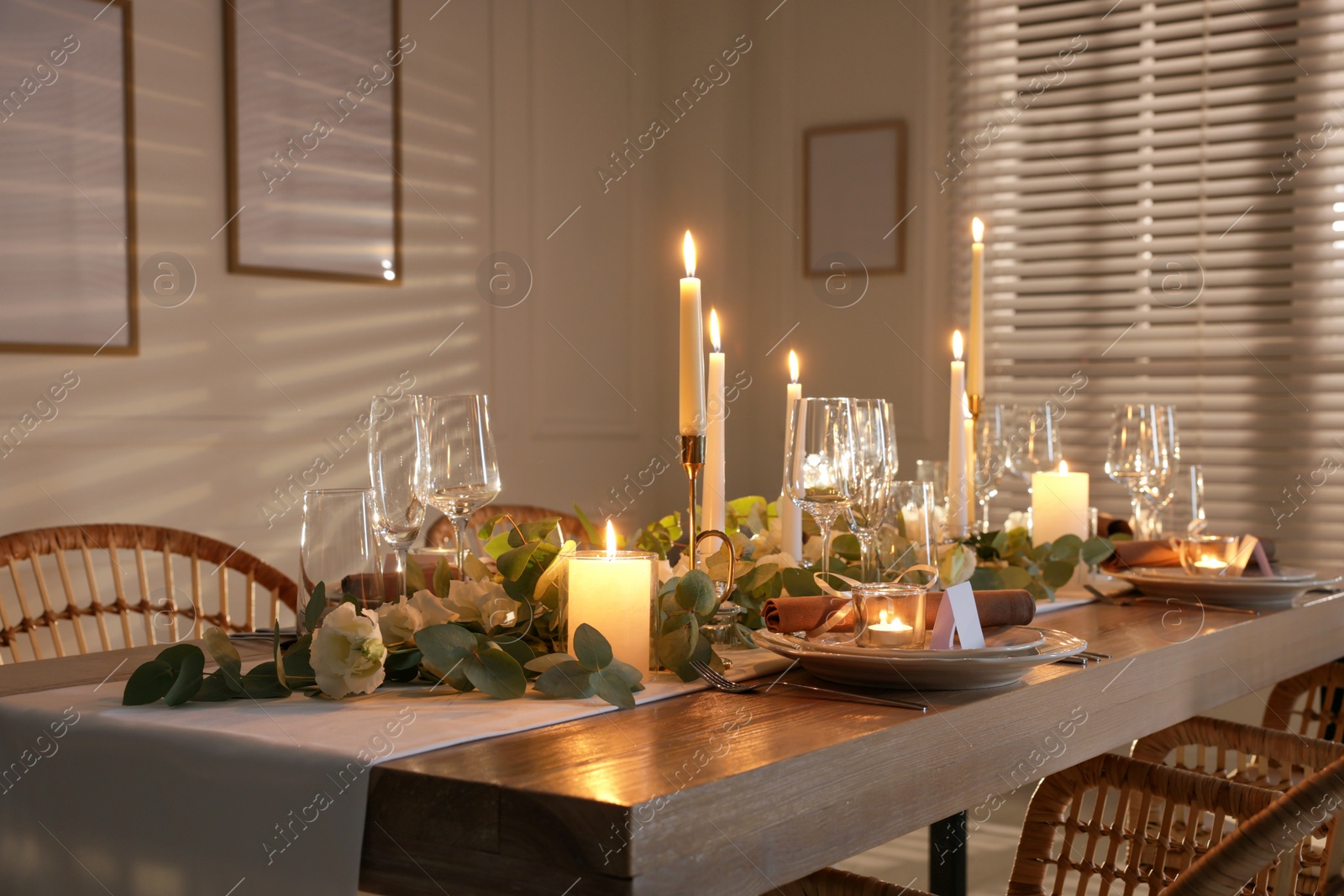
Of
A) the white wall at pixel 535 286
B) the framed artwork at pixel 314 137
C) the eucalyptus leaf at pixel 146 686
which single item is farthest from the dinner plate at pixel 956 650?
the framed artwork at pixel 314 137

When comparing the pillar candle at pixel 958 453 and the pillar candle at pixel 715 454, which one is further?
the pillar candle at pixel 958 453

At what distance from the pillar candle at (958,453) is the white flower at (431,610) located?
0.77m

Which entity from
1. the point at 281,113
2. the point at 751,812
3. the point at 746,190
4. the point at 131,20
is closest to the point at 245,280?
the point at 281,113

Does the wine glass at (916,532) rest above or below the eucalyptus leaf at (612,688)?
above

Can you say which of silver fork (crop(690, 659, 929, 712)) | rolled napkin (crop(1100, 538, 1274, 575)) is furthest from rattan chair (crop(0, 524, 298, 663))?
rolled napkin (crop(1100, 538, 1274, 575))

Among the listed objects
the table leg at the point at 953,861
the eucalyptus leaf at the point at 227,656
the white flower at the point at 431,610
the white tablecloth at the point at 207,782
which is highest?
the white flower at the point at 431,610

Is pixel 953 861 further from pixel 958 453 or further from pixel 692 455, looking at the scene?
pixel 692 455

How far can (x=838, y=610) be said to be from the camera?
1.26 meters

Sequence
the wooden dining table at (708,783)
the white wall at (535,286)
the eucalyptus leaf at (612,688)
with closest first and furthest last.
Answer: the wooden dining table at (708,783) → the eucalyptus leaf at (612,688) → the white wall at (535,286)

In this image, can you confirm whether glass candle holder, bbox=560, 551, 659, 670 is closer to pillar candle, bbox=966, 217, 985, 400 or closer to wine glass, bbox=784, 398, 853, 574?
wine glass, bbox=784, 398, 853, 574

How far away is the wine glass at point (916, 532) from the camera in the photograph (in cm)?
138

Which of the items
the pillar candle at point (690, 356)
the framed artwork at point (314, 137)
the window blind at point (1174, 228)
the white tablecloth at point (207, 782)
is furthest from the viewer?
the window blind at point (1174, 228)

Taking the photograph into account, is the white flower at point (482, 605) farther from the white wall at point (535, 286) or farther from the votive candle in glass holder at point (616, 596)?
the white wall at point (535, 286)

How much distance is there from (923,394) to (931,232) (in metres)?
0.47
